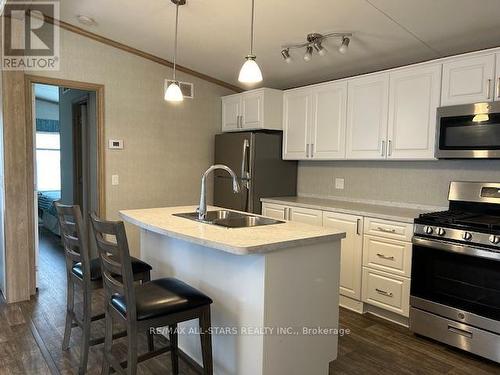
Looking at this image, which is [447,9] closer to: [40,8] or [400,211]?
[400,211]

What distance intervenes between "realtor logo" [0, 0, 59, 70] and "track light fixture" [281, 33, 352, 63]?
208cm

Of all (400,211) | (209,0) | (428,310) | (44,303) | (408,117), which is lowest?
(44,303)

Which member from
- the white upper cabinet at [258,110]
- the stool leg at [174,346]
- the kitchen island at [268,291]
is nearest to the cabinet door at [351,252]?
the kitchen island at [268,291]

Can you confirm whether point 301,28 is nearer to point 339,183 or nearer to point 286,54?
Result: point 286,54

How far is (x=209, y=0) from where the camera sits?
9.50 feet

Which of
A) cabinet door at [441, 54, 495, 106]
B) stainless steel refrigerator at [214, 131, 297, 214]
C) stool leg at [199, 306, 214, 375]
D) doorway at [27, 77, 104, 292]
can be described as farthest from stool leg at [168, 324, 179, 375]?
cabinet door at [441, 54, 495, 106]

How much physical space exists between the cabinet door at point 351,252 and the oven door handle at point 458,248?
0.53 m

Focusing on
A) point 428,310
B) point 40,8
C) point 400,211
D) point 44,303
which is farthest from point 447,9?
point 44,303

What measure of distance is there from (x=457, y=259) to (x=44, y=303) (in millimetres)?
3480

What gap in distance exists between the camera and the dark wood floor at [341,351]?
2.42m

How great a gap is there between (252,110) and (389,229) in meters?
2.09

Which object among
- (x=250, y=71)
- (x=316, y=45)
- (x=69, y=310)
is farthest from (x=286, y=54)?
(x=69, y=310)

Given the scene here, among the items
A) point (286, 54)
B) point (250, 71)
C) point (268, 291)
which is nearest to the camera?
point (268, 291)

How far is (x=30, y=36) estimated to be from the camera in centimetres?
359
